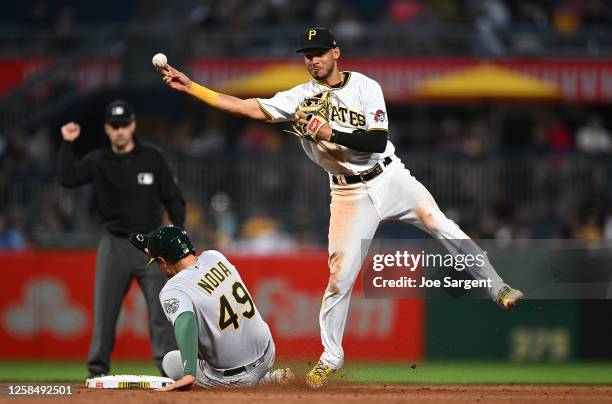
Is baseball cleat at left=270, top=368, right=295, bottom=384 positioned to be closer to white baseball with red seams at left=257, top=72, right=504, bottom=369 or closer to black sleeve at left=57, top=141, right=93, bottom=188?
white baseball with red seams at left=257, top=72, right=504, bottom=369

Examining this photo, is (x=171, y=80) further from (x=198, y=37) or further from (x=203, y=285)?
(x=198, y=37)

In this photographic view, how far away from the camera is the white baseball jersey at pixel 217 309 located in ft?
27.7

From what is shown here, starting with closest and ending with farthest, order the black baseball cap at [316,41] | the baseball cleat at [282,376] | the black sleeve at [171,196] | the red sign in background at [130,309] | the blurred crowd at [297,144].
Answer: the black baseball cap at [316,41] < the baseball cleat at [282,376] < the black sleeve at [171,196] < the red sign in background at [130,309] < the blurred crowd at [297,144]

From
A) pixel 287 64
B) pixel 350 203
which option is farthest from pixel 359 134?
pixel 287 64

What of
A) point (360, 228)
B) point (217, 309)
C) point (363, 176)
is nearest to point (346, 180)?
point (363, 176)

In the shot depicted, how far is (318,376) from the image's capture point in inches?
364

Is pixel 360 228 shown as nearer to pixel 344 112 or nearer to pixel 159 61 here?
pixel 344 112

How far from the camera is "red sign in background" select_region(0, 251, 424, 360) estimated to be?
13.9 meters

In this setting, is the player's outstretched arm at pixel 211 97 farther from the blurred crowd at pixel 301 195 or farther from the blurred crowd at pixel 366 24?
the blurred crowd at pixel 366 24

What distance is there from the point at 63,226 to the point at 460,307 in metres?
5.10

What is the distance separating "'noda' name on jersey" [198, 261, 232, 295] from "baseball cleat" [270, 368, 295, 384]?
1.11 metres

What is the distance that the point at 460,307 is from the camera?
44.3ft

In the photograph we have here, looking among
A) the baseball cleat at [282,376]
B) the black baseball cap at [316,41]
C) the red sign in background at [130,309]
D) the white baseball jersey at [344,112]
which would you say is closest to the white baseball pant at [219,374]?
the baseball cleat at [282,376]

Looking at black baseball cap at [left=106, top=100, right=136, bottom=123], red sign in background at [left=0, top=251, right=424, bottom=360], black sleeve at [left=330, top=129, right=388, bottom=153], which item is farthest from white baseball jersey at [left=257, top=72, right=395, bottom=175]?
red sign in background at [left=0, top=251, right=424, bottom=360]
